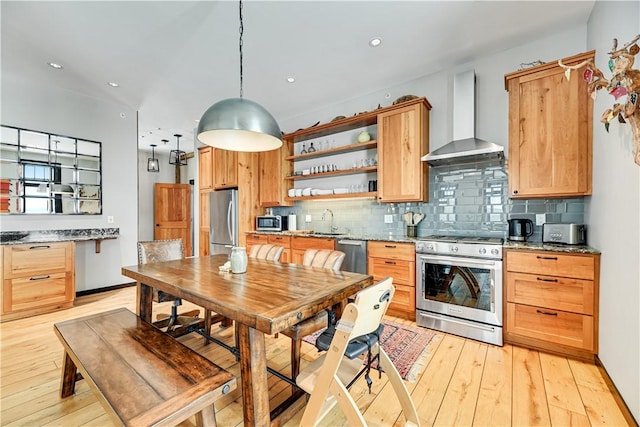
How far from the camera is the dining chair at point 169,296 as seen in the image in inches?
101

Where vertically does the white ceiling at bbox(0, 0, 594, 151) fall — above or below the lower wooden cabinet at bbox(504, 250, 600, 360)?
above

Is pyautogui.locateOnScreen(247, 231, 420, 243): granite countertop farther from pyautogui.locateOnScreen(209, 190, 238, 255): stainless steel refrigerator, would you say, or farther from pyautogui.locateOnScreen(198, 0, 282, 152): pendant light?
pyautogui.locateOnScreen(198, 0, 282, 152): pendant light

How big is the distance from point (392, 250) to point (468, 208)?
1040mm

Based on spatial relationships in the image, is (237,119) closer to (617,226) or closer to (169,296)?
(169,296)

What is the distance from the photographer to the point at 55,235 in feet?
12.2

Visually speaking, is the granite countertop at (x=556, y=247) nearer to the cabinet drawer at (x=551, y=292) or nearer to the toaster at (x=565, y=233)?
the toaster at (x=565, y=233)

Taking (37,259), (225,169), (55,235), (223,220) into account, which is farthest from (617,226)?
(55,235)

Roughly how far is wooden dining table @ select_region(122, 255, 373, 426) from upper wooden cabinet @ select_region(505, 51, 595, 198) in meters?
2.00

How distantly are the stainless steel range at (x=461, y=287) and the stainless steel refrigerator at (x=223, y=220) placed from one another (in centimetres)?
322

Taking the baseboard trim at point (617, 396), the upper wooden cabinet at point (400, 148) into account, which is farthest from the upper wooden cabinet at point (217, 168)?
the baseboard trim at point (617, 396)

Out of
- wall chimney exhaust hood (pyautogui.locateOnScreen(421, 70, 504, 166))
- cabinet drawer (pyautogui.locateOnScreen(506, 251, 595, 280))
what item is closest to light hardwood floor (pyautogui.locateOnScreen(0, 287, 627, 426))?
cabinet drawer (pyautogui.locateOnScreen(506, 251, 595, 280))

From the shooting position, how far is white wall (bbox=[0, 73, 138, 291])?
3.58 meters

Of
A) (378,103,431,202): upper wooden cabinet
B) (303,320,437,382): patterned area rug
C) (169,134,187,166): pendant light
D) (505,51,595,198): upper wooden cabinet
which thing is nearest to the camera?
(303,320,437,382): patterned area rug

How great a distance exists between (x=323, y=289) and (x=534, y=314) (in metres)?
2.01
